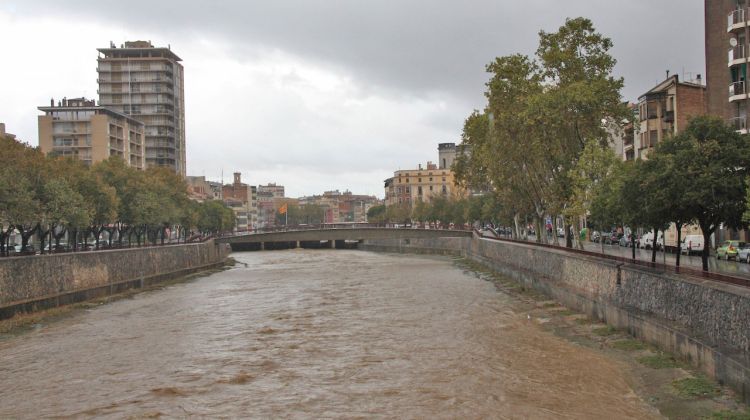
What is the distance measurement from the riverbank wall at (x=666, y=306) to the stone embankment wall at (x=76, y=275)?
25.6m

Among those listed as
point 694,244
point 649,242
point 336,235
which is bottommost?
point 336,235

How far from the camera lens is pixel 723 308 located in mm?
18016

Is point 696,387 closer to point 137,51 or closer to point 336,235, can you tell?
point 336,235

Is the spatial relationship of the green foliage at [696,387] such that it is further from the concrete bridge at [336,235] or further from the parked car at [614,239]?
the concrete bridge at [336,235]

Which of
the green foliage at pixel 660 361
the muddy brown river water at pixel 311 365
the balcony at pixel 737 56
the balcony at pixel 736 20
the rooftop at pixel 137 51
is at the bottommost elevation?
the muddy brown river water at pixel 311 365

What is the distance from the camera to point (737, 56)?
6091 centimetres

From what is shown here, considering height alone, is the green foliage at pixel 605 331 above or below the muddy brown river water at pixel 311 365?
above

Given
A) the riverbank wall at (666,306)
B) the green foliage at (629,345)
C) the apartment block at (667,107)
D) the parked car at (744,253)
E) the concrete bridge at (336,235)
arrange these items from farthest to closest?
the concrete bridge at (336,235) → the apartment block at (667,107) → the parked car at (744,253) → the green foliage at (629,345) → the riverbank wall at (666,306)

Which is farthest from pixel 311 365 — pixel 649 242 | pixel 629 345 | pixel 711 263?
pixel 649 242

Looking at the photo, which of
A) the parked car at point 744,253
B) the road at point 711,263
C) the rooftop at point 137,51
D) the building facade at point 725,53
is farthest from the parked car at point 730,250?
the rooftop at point 137,51

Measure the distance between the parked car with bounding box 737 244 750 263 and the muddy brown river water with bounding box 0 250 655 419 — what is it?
48.0 feet

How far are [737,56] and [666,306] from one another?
46085 millimetres

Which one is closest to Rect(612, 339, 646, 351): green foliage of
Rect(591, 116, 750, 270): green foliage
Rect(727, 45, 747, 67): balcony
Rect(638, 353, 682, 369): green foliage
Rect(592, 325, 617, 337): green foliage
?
Rect(638, 353, 682, 369): green foliage

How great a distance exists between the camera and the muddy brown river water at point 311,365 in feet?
61.0
